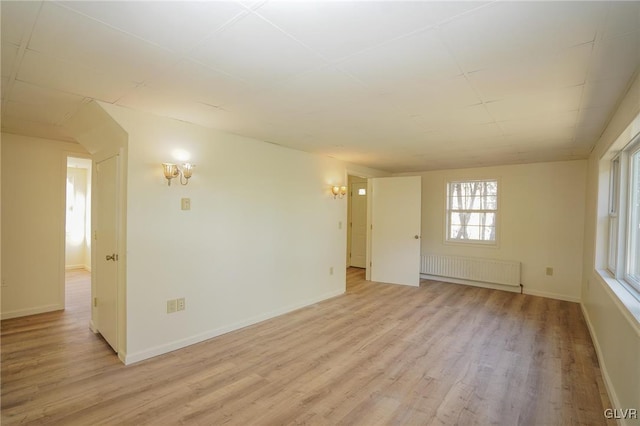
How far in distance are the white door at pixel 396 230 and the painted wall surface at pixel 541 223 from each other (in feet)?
3.71

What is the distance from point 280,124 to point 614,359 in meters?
3.52

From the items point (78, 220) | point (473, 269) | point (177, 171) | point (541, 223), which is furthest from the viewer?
point (78, 220)

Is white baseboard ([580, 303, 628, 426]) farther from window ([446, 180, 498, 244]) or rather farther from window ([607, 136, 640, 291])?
window ([446, 180, 498, 244])

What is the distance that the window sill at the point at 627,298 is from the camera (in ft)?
6.43

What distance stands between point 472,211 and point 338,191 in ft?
9.56

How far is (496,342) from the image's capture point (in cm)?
339

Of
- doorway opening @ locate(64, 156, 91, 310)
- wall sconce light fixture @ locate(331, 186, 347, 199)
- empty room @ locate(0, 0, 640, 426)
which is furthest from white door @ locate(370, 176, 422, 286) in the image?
doorway opening @ locate(64, 156, 91, 310)

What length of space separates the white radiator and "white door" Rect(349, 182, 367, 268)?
5.64 ft

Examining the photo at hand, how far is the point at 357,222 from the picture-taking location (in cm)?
800

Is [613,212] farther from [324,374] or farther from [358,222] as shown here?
[358,222]

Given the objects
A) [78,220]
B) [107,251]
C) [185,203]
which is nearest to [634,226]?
[185,203]

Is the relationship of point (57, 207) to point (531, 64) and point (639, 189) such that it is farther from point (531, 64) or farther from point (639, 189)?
point (639, 189)

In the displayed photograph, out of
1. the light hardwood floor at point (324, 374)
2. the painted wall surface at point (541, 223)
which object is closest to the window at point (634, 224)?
the light hardwood floor at point (324, 374)

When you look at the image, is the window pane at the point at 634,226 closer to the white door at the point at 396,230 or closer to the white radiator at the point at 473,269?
the white radiator at the point at 473,269
